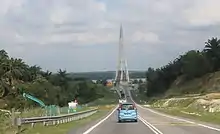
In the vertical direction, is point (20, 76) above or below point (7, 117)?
above

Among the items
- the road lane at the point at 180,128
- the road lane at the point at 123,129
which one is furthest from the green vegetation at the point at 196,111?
the road lane at the point at 123,129

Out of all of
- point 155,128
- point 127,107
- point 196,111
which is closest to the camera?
point 155,128

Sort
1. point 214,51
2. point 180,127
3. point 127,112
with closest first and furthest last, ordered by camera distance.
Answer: point 180,127 < point 127,112 < point 214,51

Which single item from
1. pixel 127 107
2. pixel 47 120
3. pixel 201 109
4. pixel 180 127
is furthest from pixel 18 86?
pixel 180 127

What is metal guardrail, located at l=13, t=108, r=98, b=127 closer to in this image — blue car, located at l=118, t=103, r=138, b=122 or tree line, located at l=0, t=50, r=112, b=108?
blue car, located at l=118, t=103, r=138, b=122

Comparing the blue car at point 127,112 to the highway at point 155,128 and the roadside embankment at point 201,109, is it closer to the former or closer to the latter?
the highway at point 155,128

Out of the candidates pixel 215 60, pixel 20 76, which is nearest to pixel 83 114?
pixel 20 76

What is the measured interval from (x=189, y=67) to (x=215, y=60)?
12977mm

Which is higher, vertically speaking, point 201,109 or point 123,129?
point 201,109

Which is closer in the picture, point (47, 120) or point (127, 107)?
point (47, 120)

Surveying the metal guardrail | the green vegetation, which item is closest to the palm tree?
the green vegetation

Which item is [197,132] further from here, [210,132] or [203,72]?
[203,72]

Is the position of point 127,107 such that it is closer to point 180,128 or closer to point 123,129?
point 123,129

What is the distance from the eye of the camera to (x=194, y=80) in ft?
642
